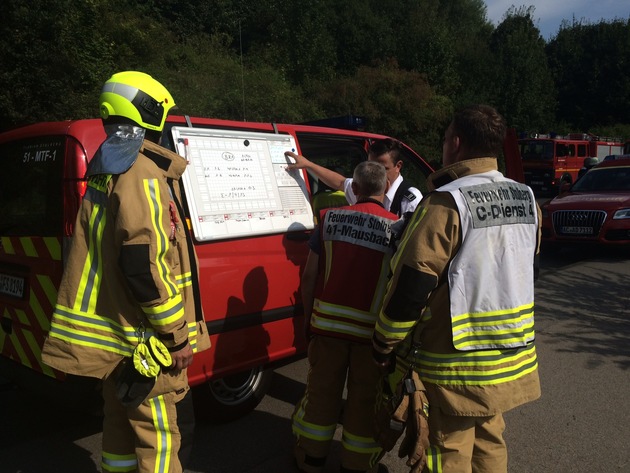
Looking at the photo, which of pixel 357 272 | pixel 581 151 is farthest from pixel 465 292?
pixel 581 151

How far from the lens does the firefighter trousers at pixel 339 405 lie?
2924 millimetres

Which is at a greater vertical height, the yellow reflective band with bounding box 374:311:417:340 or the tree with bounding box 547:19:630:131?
the tree with bounding box 547:19:630:131

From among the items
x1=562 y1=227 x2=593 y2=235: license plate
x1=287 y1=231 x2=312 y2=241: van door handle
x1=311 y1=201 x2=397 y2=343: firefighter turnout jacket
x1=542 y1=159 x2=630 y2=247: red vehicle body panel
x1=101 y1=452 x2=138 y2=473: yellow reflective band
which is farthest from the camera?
x1=562 y1=227 x2=593 y2=235: license plate

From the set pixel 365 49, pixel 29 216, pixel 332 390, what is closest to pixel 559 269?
pixel 332 390

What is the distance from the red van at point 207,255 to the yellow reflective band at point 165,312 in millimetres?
949

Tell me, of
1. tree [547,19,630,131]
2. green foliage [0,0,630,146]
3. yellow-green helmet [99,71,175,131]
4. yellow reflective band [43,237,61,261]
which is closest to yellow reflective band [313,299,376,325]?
yellow-green helmet [99,71,175,131]

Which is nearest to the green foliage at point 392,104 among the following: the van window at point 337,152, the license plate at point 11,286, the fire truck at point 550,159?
the fire truck at point 550,159

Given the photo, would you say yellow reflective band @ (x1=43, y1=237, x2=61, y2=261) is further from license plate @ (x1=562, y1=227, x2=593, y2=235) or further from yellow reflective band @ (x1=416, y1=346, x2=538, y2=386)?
license plate @ (x1=562, y1=227, x2=593, y2=235)

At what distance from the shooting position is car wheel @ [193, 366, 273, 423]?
A: 11.7 feet

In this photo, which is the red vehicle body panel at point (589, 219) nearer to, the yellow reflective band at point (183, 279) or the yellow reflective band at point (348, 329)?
Answer: the yellow reflective band at point (348, 329)

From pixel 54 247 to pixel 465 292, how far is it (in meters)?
2.03

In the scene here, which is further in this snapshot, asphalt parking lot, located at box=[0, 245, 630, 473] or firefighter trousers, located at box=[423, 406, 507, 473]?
asphalt parking lot, located at box=[0, 245, 630, 473]

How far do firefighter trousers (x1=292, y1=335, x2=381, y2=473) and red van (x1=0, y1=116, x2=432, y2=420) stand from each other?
60 centimetres

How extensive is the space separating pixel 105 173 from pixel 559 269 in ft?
25.5
